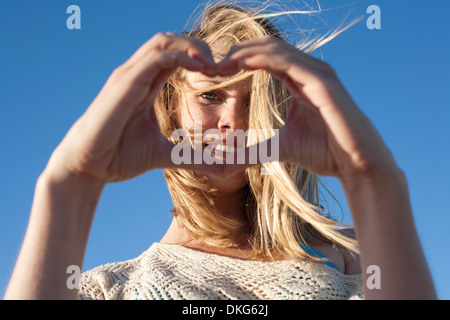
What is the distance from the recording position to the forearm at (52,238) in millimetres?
1632

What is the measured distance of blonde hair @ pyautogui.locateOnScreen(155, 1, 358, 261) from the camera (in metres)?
2.90

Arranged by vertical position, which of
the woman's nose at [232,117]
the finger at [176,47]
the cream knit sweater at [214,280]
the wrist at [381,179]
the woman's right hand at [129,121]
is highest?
the woman's nose at [232,117]

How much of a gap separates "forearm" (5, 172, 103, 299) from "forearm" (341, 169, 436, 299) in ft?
3.26

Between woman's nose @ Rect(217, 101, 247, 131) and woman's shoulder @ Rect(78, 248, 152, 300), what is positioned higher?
woman's nose @ Rect(217, 101, 247, 131)

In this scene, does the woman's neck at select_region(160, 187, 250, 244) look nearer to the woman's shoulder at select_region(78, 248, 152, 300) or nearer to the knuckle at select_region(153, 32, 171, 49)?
the woman's shoulder at select_region(78, 248, 152, 300)

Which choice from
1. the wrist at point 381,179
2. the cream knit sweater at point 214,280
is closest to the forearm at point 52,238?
the cream knit sweater at point 214,280

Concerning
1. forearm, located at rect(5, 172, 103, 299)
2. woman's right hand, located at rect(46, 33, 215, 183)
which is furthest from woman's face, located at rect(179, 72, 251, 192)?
forearm, located at rect(5, 172, 103, 299)

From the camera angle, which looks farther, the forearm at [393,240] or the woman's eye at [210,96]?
Result: the woman's eye at [210,96]

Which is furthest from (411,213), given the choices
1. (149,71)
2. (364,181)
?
(149,71)

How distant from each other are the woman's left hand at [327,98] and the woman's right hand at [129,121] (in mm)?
143

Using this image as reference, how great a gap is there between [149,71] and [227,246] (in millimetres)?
1661

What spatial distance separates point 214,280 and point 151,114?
1154 mm

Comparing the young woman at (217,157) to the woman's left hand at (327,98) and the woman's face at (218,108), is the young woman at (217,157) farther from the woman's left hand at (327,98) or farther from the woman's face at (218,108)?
the woman's face at (218,108)

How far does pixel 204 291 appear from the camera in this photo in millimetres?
2479
